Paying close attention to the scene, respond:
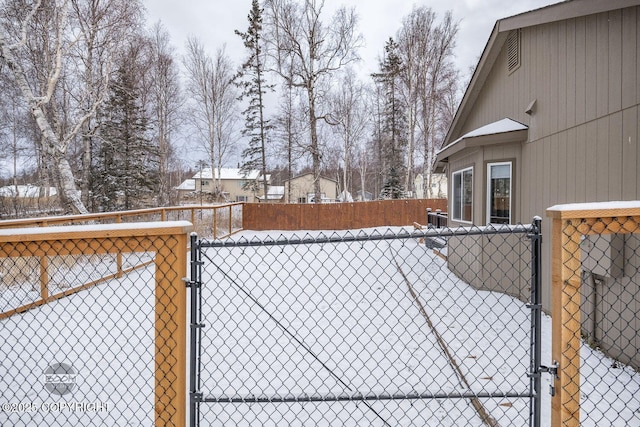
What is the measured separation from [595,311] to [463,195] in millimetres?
3851

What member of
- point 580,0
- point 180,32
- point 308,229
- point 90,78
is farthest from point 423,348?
point 180,32

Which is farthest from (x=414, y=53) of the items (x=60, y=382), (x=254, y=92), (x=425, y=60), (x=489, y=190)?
(x=60, y=382)

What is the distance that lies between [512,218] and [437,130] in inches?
706

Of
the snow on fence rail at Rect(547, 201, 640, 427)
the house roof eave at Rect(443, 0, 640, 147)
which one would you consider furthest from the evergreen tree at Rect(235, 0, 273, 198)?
the snow on fence rail at Rect(547, 201, 640, 427)

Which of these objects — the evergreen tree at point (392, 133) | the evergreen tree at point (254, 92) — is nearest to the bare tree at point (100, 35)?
the evergreen tree at point (254, 92)

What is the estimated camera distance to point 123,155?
16234 mm

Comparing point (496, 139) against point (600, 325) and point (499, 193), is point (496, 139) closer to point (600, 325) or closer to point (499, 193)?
point (499, 193)

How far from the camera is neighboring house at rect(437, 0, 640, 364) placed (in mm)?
3619

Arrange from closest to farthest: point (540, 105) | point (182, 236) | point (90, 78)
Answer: point (182, 236)
point (540, 105)
point (90, 78)

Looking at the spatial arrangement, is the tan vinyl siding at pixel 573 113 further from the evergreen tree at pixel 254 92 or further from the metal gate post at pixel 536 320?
the evergreen tree at pixel 254 92

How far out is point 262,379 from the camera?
320 cm

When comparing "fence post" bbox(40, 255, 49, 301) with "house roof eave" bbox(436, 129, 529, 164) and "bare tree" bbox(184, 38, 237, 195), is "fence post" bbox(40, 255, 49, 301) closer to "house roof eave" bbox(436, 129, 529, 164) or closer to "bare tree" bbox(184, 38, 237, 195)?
"house roof eave" bbox(436, 129, 529, 164)

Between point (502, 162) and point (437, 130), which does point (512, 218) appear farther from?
point (437, 130)

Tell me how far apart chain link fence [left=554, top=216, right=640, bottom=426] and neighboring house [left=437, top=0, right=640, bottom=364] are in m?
0.09
